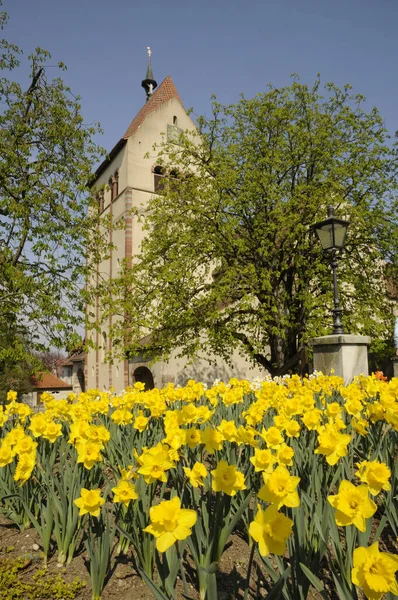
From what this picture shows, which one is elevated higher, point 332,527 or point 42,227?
point 42,227

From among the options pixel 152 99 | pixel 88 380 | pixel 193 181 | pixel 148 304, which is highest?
pixel 152 99

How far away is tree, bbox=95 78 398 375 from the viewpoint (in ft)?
42.3

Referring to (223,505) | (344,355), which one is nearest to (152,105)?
(344,355)

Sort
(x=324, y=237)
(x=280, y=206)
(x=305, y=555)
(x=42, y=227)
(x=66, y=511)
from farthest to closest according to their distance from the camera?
1. (x=280, y=206)
2. (x=42, y=227)
3. (x=324, y=237)
4. (x=66, y=511)
5. (x=305, y=555)

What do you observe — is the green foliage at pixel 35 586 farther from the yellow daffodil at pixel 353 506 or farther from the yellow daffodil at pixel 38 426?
the yellow daffodil at pixel 353 506

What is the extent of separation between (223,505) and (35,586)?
38.7 inches

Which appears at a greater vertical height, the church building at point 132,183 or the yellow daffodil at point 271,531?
the church building at point 132,183

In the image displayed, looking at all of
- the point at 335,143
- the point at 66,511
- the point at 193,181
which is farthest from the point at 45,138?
the point at 66,511

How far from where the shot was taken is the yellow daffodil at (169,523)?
1.30 meters

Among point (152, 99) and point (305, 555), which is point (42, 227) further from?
point (152, 99)

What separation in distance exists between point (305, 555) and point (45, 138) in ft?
45.9

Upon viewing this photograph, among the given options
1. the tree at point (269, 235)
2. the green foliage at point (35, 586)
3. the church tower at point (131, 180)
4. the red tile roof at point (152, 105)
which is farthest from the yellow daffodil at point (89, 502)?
the red tile roof at point (152, 105)

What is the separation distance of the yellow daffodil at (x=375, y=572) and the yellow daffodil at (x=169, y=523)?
480mm

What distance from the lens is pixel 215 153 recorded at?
14.6 metres
